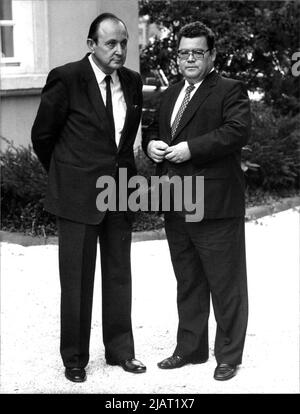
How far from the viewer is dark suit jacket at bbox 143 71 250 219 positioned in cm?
464

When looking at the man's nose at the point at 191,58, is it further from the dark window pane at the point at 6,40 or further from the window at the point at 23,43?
the dark window pane at the point at 6,40

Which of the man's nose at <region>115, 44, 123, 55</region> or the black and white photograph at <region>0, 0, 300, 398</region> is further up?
the man's nose at <region>115, 44, 123, 55</region>

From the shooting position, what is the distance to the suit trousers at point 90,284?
16.1 feet

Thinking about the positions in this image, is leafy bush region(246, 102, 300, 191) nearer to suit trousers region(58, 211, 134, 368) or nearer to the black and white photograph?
the black and white photograph

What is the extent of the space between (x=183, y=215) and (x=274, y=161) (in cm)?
587

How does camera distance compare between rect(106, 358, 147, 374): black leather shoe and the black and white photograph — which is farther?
rect(106, 358, 147, 374): black leather shoe

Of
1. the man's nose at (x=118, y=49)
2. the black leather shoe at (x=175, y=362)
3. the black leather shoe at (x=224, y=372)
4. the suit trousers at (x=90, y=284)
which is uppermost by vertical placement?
the man's nose at (x=118, y=49)

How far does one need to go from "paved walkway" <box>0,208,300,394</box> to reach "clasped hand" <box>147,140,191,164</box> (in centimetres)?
119

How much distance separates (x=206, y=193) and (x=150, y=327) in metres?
1.46

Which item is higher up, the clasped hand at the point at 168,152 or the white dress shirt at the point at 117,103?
the white dress shirt at the point at 117,103

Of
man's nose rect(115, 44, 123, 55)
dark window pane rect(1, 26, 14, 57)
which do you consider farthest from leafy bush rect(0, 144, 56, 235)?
man's nose rect(115, 44, 123, 55)

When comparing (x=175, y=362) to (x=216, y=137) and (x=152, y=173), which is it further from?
(x=152, y=173)

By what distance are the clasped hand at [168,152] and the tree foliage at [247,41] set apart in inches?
310

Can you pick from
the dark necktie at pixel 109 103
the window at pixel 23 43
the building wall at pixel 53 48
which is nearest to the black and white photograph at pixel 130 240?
the dark necktie at pixel 109 103
